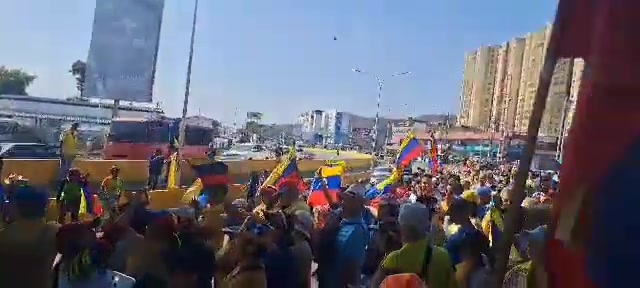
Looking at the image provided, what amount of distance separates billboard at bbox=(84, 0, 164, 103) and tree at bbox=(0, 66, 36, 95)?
6006 centimetres

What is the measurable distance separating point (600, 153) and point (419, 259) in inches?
72.0

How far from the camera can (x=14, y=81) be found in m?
73.1

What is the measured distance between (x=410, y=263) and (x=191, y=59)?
74.1 feet

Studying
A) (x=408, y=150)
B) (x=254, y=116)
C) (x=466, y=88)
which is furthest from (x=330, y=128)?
(x=408, y=150)

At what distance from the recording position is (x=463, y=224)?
4637 mm

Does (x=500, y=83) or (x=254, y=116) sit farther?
(x=254, y=116)

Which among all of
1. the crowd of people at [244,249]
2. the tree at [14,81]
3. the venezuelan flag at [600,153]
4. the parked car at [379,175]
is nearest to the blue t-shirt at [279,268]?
the crowd of people at [244,249]

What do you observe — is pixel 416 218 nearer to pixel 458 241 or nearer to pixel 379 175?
pixel 458 241

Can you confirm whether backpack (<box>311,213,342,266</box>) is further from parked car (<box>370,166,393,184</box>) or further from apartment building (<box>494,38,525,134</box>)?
apartment building (<box>494,38,525,134</box>)

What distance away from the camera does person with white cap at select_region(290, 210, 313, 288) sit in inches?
176

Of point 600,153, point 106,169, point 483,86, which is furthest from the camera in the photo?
point 483,86

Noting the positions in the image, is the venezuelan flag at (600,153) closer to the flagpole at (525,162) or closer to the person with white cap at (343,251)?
the flagpole at (525,162)

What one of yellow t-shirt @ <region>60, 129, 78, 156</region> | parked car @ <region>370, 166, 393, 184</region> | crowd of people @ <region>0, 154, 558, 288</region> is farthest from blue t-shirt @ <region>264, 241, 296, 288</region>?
parked car @ <region>370, 166, 393, 184</region>

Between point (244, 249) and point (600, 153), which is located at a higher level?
point (600, 153)
